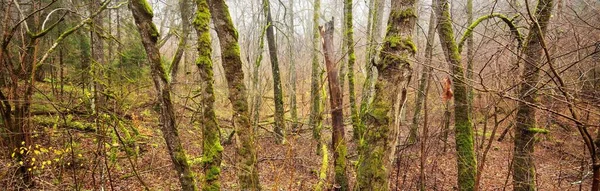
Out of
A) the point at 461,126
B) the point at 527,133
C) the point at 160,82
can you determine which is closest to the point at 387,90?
the point at 160,82

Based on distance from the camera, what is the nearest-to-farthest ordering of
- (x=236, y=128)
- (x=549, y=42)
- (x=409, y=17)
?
1. (x=409, y=17)
2. (x=236, y=128)
3. (x=549, y=42)

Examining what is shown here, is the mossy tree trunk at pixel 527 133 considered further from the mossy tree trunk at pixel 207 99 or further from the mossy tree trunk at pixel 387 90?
the mossy tree trunk at pixel 207 99

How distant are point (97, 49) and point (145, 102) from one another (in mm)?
3139

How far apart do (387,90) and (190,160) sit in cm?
560

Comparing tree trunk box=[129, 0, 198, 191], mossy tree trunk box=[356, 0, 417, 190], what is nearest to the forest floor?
tree trunk box=[129, 0, 198, 191]

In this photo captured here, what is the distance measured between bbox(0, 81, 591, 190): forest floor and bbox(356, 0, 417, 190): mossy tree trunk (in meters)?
1.23

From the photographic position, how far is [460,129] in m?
6.03

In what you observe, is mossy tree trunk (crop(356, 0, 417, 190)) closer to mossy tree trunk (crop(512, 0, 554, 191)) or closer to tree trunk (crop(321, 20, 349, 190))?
tree trunk (crop(321, 20, 349, 190))

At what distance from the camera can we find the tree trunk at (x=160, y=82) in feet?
12.7

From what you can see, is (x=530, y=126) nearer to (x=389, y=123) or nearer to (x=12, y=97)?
(x=389, y=123)

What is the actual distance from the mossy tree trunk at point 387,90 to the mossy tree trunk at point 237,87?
4.49 feet

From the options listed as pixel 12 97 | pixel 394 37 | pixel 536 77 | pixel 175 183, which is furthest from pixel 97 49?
pixel 536 77

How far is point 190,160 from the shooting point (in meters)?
7.88

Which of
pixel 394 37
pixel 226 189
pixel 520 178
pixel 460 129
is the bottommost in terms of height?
pixel 226 189
